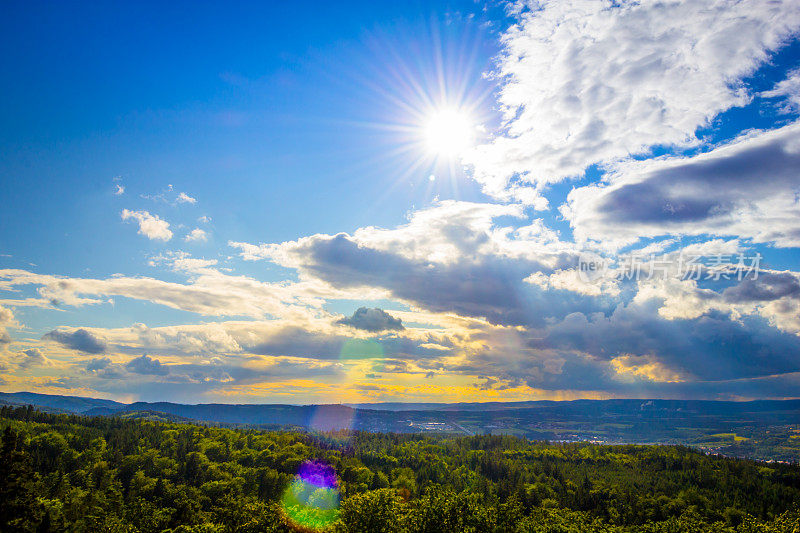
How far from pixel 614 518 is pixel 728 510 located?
46.6 meters

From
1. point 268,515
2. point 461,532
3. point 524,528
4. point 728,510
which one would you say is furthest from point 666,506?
point 268,515

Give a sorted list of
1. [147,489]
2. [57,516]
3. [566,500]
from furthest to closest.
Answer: [566,500], [147,489], [57,516]

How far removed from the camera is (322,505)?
166 m

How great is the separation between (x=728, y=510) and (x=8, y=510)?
712ft

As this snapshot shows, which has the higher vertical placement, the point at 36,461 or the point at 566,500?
the point at 36,461

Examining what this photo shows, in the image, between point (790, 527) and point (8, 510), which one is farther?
point (790, 527)

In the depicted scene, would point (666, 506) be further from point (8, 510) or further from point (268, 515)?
point (8, 510)

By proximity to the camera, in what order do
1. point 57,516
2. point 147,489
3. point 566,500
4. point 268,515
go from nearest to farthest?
point 268,515 → point 57,516 → point 147,489 → point 566,500

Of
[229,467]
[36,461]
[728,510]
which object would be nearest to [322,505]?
[229,467]

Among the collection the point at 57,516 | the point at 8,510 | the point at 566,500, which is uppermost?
the point at 8,510

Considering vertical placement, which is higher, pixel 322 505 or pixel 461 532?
pixel 461 532

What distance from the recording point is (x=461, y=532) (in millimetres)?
76250

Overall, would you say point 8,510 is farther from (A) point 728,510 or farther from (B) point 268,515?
(A) point 728,510

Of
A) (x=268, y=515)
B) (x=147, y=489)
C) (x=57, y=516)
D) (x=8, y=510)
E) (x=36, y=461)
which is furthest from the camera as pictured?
(x=36, y=461)
